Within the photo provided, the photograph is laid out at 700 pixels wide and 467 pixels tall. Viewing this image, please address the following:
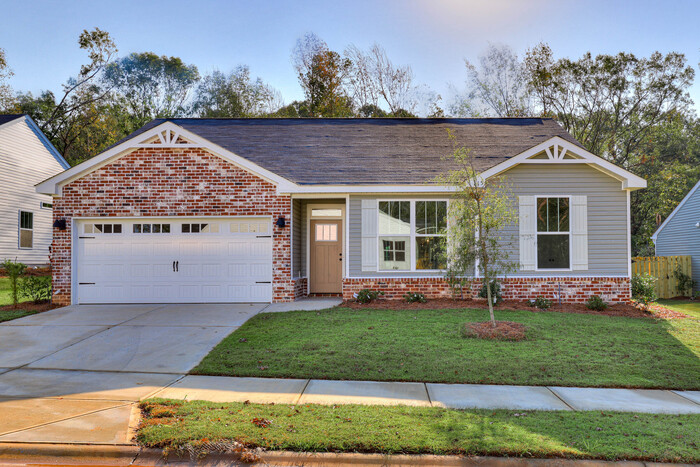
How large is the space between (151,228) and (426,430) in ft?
31.4

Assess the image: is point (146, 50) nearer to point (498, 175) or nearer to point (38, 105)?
point (38, 105)

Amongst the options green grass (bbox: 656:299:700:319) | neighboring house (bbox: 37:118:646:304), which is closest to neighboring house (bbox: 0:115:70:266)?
neighboring house (bbox: 37:118:646:304)

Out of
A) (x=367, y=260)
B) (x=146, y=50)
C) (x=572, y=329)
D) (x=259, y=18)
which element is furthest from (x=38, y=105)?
(x=572, y=329)

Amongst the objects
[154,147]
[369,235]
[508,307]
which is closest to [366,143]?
[369,235]

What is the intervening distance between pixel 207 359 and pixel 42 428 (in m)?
2.63

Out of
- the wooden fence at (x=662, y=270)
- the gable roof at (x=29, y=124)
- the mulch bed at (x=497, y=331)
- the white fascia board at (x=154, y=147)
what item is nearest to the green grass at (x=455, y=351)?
the mulch bed at (x=497, y=331)

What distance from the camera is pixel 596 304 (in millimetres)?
10875

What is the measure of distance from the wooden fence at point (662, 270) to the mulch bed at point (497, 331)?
33.1 ft

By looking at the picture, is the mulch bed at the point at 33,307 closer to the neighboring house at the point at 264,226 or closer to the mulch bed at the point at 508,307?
the neighboring house at the point at 264,226

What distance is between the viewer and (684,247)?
18.1m

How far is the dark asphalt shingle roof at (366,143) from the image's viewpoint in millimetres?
12141

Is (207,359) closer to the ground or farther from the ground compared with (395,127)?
closer to the ground

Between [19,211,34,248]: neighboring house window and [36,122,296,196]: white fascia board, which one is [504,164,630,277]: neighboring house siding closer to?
[36,122,296,196]: white fascia board

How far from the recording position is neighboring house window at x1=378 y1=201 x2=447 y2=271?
11648 mm
